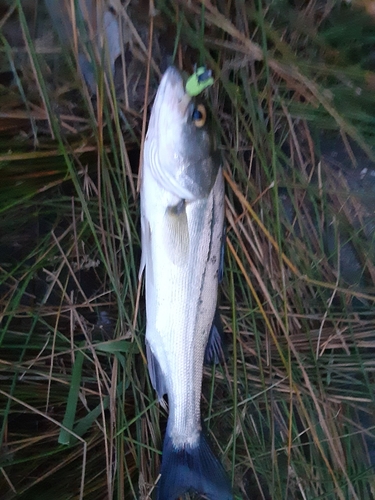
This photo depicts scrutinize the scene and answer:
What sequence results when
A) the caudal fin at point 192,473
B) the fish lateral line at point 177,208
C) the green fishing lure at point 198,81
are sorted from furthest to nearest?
the caudal fin at point 192,473 < the fish lateral line at point 177,208 < the green fishing lure at point 198,81

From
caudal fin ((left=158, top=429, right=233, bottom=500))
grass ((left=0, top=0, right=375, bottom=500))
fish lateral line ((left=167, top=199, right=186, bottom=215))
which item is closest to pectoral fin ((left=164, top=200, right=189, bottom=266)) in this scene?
fish lateral line ((left=167, top=199, right=186, bottom=215))

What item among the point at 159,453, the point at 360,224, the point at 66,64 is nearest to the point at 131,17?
the point at 66,64

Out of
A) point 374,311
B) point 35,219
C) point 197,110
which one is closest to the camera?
point 197,110

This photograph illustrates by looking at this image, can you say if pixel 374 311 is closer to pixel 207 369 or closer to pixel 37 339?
pixel 207 369

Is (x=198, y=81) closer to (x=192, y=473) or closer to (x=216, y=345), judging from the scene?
(x=216, y=345)

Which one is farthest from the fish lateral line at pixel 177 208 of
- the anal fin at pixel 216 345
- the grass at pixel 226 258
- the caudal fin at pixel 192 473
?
the caudal fin at pixel 192 473

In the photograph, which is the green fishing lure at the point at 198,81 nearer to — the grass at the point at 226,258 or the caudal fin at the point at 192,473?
the grass at the point at 226,258
